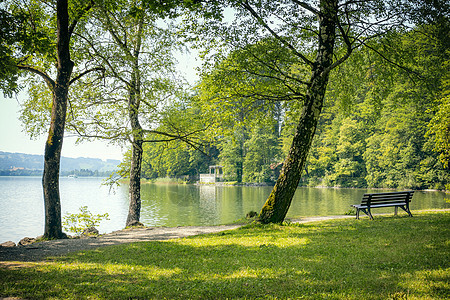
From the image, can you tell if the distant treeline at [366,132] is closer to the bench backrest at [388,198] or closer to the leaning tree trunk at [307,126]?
the leaning tree trunk at [307,126]

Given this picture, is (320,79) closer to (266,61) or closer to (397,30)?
(266,61)

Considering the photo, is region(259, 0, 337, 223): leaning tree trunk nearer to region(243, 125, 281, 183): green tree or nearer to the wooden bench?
the wooden bench

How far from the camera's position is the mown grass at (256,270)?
3957 millimetres

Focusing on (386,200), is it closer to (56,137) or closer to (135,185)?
→ (135,185)

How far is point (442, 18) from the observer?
301 inches

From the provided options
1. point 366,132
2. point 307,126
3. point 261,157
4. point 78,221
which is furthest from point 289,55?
point 261,157

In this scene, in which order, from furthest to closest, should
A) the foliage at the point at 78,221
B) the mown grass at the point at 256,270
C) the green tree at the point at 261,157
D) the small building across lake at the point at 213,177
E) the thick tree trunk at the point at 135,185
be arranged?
the small building across lake at the point at 213,177, the green tree at the point at 261,157, the thick tree trunk at the point at 135,185, the foliage at the point at 78,221, the mown grass at the point at 256,270

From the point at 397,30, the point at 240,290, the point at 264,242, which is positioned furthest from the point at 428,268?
the point at 397,30

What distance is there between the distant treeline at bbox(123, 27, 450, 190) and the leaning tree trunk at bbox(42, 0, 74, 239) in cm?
450

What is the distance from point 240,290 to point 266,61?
7.20 meters

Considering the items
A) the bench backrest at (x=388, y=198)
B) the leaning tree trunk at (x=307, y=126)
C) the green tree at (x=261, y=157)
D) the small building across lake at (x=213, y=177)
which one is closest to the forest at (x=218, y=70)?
the leaning tree trunk at (x=307, y=126)

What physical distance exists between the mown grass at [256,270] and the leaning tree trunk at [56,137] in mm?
3740

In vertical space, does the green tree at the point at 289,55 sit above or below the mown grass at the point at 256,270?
above

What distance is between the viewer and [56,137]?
31.9ft
